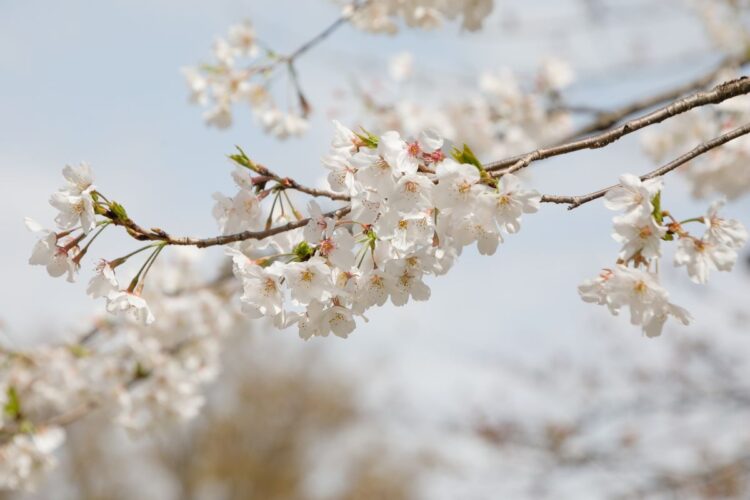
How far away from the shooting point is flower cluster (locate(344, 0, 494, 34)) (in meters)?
2.44

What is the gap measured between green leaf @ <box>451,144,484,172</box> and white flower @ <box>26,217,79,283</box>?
73 centimetres

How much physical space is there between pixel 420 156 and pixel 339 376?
17627mm

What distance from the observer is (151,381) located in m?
3.49

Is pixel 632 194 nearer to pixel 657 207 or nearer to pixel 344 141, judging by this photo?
pixel 657 207

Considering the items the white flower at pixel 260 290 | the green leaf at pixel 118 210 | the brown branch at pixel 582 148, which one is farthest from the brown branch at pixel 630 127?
the green leaf at pixel 118 210

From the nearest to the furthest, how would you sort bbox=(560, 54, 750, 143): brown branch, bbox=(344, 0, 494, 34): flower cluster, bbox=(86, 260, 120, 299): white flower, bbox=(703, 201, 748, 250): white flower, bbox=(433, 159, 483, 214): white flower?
bbox=(433, 159, 483, 214): white flower, bbox=(703, 201, 748, 250): white flower, bbox=(86, 260, 120, 299): white flower, bbox=(344, 0, 494, 34): flower cluster, bbox=(560, 54, 750, 143): brown branch

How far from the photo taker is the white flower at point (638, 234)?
3.82 ft

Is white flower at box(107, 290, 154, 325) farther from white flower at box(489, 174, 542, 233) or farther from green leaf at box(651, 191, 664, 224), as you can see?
green leaf at box(651, 191, 664, 224)

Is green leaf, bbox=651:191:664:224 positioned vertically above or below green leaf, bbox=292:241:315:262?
above

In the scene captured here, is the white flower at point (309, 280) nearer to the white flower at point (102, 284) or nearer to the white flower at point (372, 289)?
the white flower at point (372, 289)

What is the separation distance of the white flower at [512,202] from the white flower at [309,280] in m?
0.30

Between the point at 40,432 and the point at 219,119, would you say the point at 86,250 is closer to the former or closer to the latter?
the point at 219,119

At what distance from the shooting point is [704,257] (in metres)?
1.25

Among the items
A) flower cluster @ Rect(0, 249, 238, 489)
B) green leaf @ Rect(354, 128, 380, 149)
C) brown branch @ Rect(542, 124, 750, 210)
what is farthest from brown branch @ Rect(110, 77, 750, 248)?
flower cluster @ Rect(0, 249, 238, 489)
